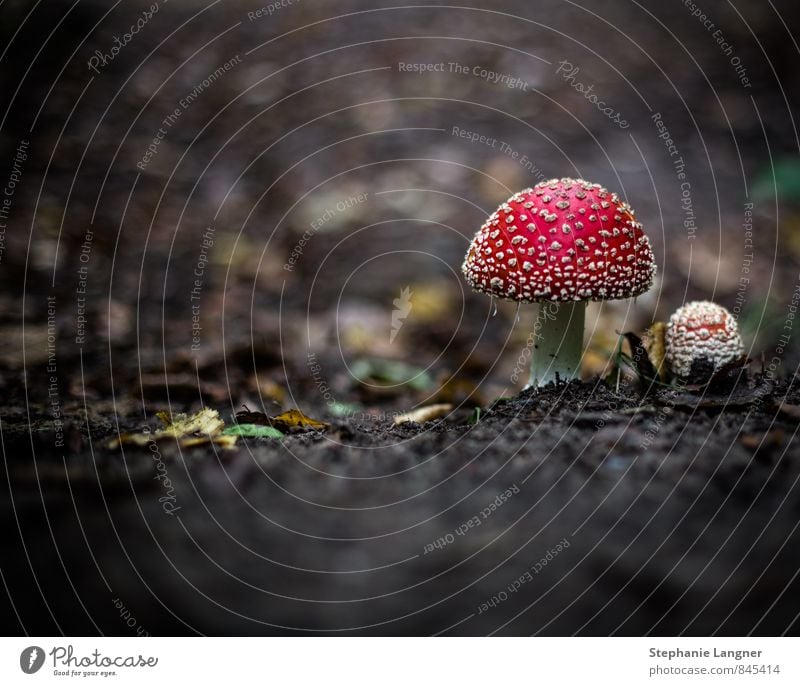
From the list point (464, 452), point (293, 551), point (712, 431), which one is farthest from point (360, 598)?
point (712, 431)

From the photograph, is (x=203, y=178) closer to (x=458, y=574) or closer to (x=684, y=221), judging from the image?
(x=684, y=221)

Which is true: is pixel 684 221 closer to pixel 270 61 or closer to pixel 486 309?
pixel 486 309

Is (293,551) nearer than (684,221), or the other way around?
(293,551)

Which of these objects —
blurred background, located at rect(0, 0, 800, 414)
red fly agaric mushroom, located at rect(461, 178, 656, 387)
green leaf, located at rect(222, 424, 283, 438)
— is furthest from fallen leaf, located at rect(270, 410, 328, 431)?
red fly agaric mushroom, located at rect(461, 178, 656, 387)

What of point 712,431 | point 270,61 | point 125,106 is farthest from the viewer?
point 270,61

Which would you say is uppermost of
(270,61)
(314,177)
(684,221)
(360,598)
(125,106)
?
(270,61)

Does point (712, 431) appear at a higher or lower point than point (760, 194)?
lower

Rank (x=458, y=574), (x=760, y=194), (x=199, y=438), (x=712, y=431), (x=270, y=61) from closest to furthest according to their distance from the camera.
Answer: (x=458, y=574) → (x=712, y=431) → (x=199, y=438) → (x=760, y=194) → (x=270, y=61)
